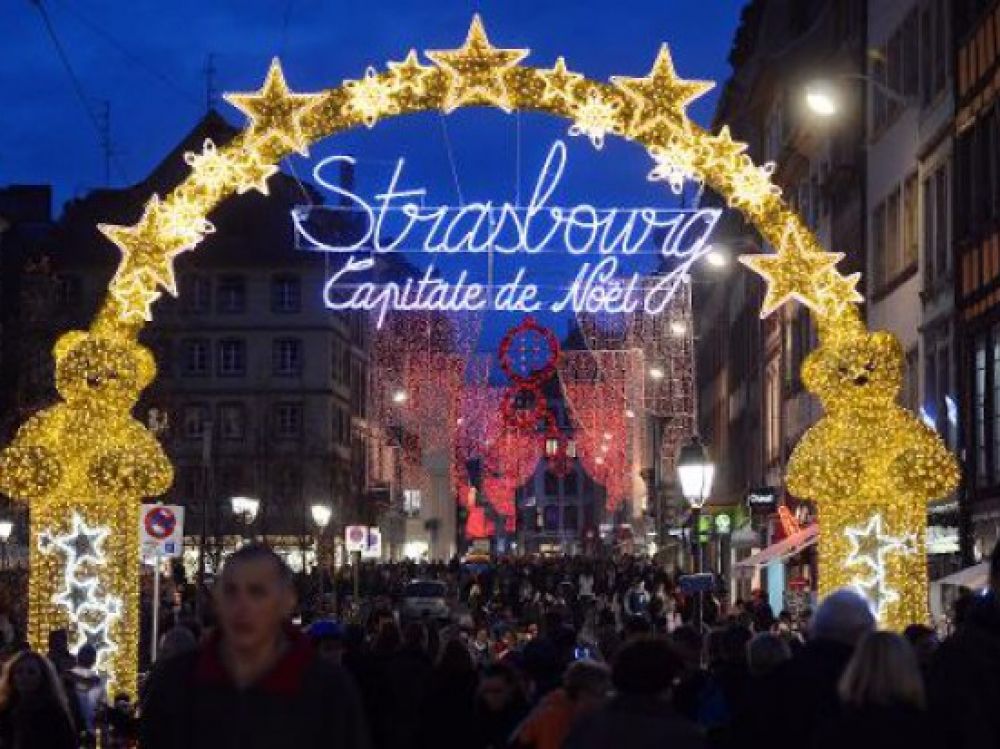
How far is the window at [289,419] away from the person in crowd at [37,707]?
8988cm

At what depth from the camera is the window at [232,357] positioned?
10350 cm

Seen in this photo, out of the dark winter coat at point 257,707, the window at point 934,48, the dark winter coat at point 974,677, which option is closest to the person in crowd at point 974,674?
the dark winter coat at point 974,677

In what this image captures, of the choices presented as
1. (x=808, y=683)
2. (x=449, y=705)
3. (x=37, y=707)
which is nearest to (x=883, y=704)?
(x=808, y=683)

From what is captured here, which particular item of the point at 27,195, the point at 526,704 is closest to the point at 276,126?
the point at 526,704

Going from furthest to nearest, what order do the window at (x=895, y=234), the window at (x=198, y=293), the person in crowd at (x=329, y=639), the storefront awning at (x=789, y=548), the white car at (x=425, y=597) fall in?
the window at (x=198, y=293), the white car at (x=425, y=597), the storefront awning at (x=789, y=548), the window at (x=895, y=234), the person in crowd at (x=329, y=639)

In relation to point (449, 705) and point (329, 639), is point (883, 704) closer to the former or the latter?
point (449, 705)

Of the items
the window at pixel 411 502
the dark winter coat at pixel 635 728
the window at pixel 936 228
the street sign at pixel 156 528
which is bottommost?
the dark winter coat at pixel 635 728

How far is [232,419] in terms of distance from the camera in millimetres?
103250

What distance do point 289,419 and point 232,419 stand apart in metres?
2.54

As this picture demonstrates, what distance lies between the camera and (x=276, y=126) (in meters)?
24.0

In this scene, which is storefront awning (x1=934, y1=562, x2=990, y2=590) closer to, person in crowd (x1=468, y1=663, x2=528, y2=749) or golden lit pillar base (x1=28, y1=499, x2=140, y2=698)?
golden lit pillar base (x1=28, y1=499, x2=140, y2=698)

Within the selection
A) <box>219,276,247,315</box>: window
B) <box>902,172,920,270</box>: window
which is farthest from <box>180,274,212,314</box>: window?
<box>902,172,920,270</box>: window

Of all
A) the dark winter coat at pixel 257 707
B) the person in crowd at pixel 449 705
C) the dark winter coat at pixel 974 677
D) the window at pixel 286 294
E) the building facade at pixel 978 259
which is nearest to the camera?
the dark winter coat at pixel 257 707

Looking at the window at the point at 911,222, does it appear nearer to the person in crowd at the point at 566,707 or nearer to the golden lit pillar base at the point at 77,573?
the golden lit pillar base at the point at 77,573
